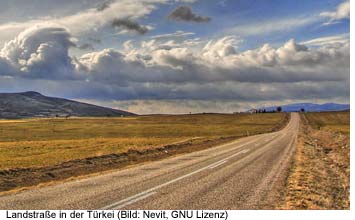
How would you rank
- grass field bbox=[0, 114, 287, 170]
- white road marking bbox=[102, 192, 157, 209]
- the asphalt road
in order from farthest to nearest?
grass field bbox=[0, 114, 287, 170] → the asphalt road → white road marking bbox=[102, 192, 157, 209]

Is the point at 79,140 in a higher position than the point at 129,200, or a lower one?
lower

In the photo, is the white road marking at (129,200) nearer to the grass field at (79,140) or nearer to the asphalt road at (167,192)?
the asphalt road at (167,192)

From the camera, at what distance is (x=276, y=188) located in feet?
58.6

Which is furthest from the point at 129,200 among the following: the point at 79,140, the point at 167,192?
the point at 79,140

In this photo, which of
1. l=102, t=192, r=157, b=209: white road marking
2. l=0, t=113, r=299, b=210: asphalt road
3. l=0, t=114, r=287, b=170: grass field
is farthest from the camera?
l=0, t=114, r=287, b=170: grass field

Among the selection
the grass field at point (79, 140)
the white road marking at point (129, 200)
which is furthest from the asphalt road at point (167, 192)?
the grass field at point (79, 140)

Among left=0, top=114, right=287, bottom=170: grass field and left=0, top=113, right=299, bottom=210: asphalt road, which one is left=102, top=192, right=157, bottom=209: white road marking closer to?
left=0, top=113, right=299, bottom=210: asphalt road

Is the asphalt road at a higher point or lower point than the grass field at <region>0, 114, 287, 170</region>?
higher

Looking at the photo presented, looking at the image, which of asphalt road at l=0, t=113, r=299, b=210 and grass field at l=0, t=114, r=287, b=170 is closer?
asphalt road at l=0, t=113, r=299, b=210

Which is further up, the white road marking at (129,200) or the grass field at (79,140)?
the white road marking at (129,200)

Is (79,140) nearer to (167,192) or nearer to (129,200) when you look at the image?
(167,192)

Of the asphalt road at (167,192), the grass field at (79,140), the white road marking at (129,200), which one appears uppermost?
the white road marking at (129,200)

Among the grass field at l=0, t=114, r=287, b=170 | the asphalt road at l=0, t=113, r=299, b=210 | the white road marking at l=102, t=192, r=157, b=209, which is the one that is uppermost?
the white road marking at l=102, t=192, r=157, b=209

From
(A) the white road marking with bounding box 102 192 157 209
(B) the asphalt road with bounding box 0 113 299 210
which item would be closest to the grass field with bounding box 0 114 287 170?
(B) the asphalt road with bounding box 0 113 299 210
